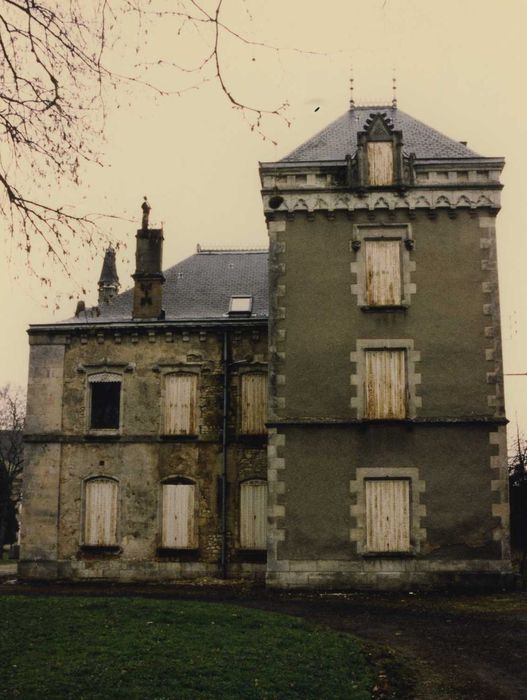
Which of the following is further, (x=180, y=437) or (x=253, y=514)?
(x=180, y=437)

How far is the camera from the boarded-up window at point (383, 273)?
64.5 feet

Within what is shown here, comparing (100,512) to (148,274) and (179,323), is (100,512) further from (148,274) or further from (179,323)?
(148,274)

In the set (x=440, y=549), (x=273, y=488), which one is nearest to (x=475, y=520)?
(x=440, y=549)

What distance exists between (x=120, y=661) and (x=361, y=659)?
3.06 metres

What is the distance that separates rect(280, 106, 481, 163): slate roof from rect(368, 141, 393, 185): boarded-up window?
88 cm

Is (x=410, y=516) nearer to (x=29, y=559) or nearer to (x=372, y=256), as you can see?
(x=372, y=256)

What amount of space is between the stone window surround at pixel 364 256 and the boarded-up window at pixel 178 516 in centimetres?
724

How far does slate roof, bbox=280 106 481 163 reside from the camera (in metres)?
20.7

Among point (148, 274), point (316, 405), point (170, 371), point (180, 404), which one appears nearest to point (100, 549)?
point (180, 404)

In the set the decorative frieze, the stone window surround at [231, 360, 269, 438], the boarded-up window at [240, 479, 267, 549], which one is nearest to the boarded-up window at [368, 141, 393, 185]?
the decorative frieze

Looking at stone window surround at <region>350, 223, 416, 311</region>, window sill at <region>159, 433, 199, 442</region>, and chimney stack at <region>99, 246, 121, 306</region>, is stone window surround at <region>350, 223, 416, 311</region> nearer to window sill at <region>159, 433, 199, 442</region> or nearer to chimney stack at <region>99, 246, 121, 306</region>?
window sill at <region>159, 433, 199, 442</region>

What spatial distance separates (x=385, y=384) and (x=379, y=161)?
5.40 metres

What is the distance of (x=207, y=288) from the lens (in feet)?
83.1

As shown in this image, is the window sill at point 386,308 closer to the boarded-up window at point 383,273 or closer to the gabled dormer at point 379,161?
the boarded-up window at point 383,273
